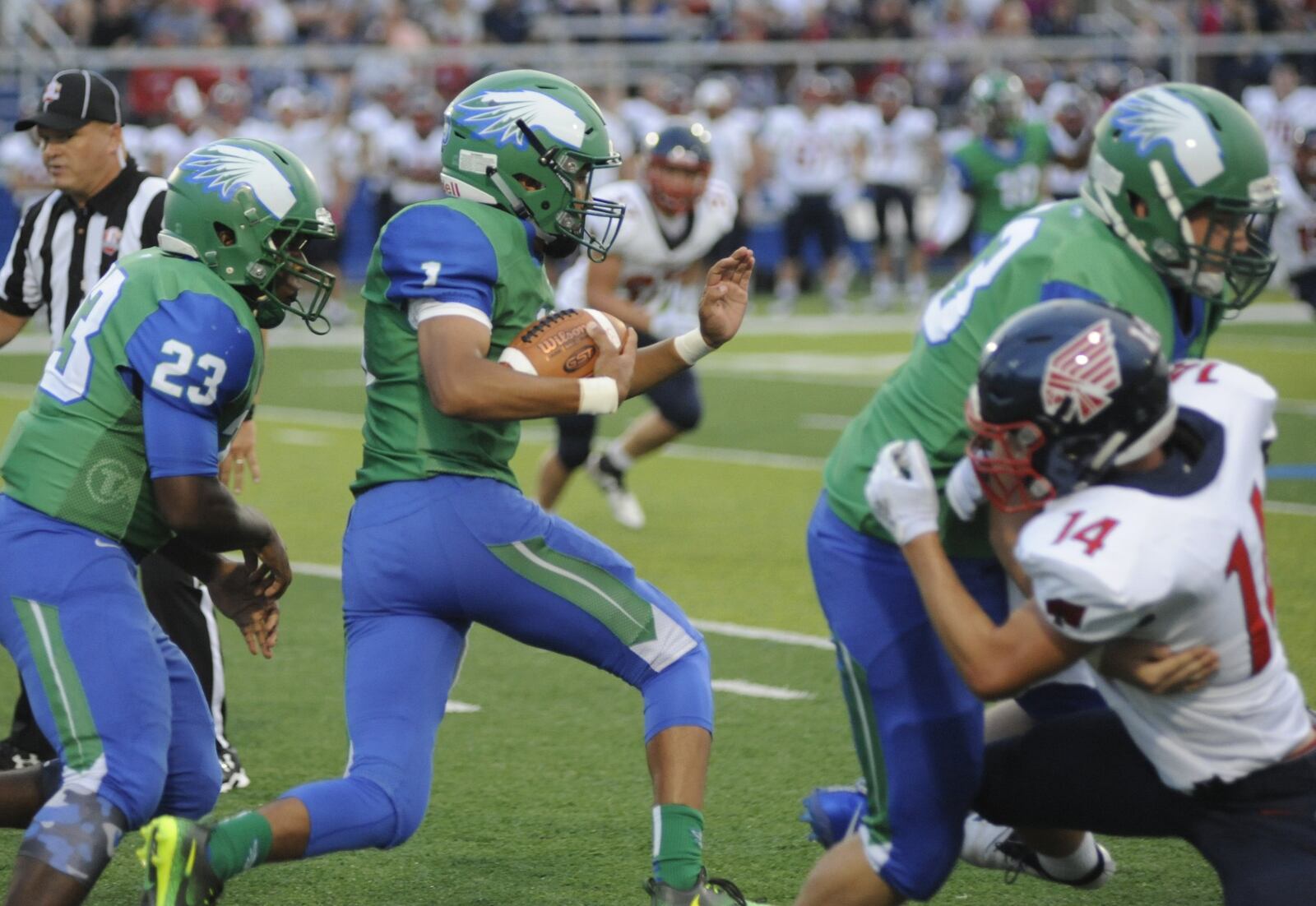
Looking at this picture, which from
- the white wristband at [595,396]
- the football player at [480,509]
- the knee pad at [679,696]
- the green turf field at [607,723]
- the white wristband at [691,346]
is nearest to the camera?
the football player at [480,509]

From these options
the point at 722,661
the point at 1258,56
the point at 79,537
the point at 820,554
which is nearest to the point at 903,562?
the point at 820,554

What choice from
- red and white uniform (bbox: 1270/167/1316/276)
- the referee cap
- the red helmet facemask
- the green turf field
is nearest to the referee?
the referee cap

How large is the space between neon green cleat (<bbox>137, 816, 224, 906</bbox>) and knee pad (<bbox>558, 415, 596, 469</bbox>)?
4.41 meters

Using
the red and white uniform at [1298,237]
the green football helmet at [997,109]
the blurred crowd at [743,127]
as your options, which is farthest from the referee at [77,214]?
the blurred crowd at [743,127]

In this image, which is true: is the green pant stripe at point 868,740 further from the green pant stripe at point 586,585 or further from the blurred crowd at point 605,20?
the blurred crowd at point 605,20

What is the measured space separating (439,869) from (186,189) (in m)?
1.56

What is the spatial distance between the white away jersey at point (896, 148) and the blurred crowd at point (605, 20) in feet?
8.10

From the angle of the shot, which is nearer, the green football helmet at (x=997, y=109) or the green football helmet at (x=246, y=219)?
the green football helmet at (x=246, y=219)

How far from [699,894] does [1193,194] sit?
4.99 ft

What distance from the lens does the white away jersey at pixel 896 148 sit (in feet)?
58.5

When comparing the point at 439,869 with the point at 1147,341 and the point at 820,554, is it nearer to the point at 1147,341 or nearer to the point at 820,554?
the point at 820,554

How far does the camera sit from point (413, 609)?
3.48 metres

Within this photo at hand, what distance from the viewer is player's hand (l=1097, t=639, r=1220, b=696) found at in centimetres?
282

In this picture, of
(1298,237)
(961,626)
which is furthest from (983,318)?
(1298,237)
